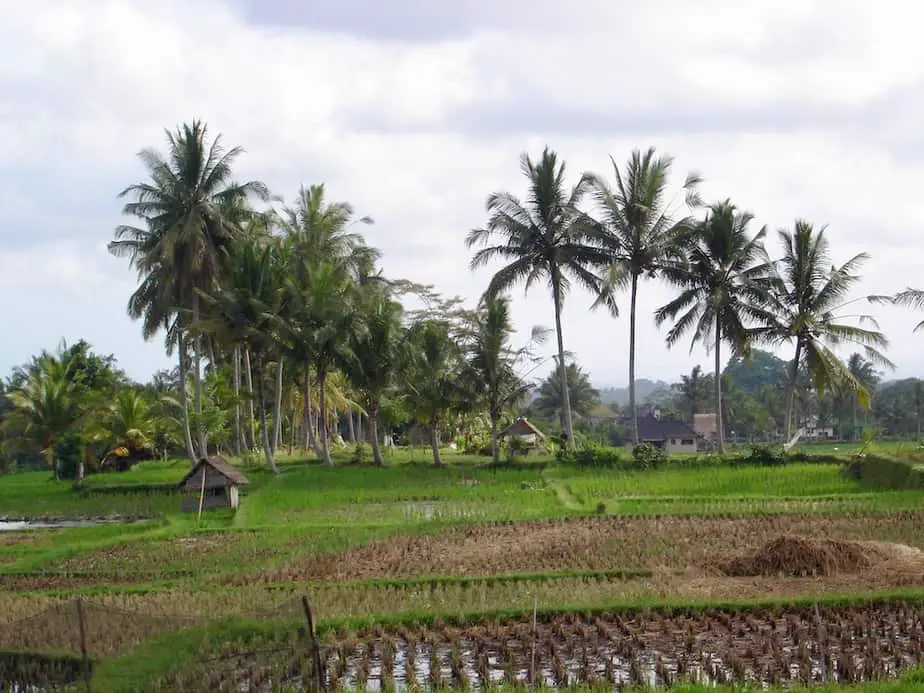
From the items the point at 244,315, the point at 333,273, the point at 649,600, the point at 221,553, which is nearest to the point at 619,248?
the point at 333,273

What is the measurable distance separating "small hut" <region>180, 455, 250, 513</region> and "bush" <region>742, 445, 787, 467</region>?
12.5 meters

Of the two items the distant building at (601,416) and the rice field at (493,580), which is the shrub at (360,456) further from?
the distant building at (601,416)

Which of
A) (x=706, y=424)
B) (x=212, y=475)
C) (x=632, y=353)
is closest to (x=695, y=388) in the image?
(x=706, y=424)

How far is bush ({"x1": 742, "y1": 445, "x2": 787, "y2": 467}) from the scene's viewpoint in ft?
90.0

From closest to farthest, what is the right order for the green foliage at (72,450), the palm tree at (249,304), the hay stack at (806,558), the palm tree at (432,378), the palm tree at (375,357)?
the hay stack at (806,558)
the palm tree at (249,304)
the palm tree at (375,357)
the palm tree at (432,378)
the green foliage at (72,450)

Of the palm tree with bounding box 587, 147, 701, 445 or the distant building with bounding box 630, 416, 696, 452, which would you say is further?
the distant building with bounding box 630, 416, 696, 452

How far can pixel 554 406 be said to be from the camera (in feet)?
199

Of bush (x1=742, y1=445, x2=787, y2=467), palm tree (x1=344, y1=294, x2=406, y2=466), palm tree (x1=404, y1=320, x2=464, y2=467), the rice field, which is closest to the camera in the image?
the rice field

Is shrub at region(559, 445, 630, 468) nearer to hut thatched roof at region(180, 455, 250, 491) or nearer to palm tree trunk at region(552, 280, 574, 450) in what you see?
palm tree trunk at region(552, 280, 574, 450)

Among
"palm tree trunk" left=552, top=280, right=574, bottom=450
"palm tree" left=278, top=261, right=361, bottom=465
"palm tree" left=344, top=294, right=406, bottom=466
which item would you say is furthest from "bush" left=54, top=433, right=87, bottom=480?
"palm tree trunk" left=552, top=280, right=574, bottom=450

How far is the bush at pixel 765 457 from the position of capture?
27438mm

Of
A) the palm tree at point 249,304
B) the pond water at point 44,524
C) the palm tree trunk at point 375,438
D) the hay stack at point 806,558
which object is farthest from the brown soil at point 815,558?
the palm tree at point 249,304

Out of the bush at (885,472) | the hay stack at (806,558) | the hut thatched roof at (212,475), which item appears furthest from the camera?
the hut thatched roof at (212,475)

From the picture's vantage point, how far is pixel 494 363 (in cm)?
3058
